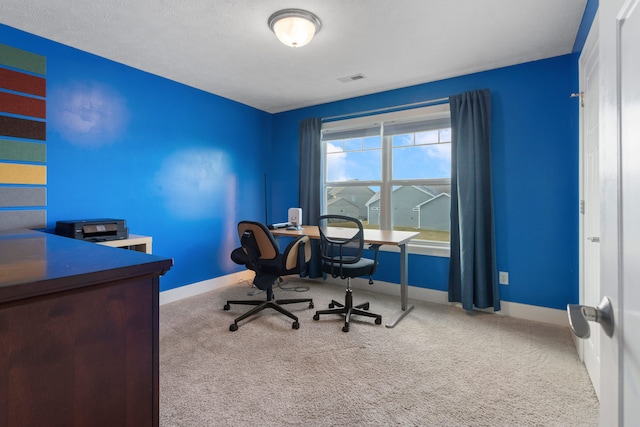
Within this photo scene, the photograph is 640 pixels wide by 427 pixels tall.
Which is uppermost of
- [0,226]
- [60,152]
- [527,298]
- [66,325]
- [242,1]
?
[242,1]

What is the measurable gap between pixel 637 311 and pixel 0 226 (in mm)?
3283

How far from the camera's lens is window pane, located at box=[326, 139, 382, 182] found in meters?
3.79

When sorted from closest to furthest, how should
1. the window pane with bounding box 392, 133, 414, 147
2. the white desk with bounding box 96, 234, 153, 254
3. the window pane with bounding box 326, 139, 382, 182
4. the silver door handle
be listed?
1. the silver door handle
2. the white desk with bounding box 96, 234, 153, 254
3. the window pane with bounding box 392, 133, 414, 147
4. the window pane with bounding box 326, 139, 382, 182

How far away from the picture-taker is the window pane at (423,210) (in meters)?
3.43

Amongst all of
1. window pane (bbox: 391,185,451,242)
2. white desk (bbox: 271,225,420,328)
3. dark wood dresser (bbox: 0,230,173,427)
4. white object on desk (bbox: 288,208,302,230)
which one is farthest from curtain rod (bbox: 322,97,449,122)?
dark wood dresser (bbox: 0,230,173,427)

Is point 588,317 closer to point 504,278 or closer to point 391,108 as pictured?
point 504,278

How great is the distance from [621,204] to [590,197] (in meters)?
1.80

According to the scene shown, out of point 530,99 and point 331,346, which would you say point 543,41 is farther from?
point 331,346

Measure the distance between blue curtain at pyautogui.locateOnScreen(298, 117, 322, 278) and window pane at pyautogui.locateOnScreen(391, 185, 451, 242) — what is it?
3.25ft

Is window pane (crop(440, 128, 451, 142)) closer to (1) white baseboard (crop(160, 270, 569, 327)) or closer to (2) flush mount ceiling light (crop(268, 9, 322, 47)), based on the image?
(1) white baseboard (crop(160, 270, 569, 327))

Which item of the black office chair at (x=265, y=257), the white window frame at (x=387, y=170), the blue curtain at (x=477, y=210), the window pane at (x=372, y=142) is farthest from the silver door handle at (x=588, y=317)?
the window pane at (x=372, y=142)

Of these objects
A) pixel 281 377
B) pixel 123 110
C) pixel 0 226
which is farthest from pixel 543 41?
pixel 0 226

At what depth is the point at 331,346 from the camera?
230cm

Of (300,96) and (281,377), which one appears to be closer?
(281,377)
